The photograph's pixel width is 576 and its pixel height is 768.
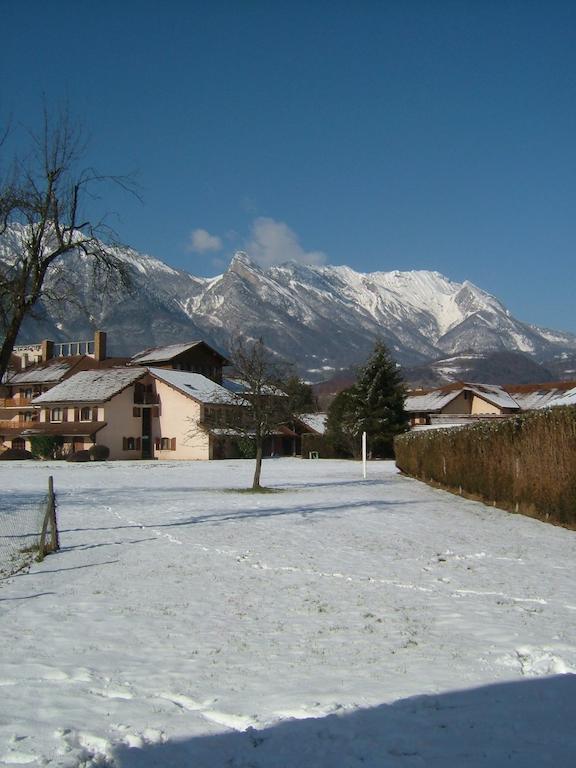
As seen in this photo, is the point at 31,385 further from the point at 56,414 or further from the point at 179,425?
the point at 179,425

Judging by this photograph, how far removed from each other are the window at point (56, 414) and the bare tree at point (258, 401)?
130 feet

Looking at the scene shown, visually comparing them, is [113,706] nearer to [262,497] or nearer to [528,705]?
[528,705]

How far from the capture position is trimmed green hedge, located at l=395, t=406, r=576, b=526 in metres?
18.0

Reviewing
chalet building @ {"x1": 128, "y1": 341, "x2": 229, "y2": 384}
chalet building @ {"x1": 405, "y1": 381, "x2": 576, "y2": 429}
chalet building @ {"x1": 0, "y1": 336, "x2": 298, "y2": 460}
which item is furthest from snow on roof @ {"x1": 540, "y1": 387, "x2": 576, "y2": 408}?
chalet building @ {"x1": 128, "y1": 341, "x2": 229, "y2": 384}

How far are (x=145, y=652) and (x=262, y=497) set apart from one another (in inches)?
761

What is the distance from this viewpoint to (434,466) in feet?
106

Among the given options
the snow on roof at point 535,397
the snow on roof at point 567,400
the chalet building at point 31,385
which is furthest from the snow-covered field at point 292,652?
the snow on roof at point 535,397

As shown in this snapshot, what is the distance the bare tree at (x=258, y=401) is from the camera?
30375 mm

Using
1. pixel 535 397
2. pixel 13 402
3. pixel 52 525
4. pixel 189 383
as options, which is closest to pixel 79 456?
pixel 189 383

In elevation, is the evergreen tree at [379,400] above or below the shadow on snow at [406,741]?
above

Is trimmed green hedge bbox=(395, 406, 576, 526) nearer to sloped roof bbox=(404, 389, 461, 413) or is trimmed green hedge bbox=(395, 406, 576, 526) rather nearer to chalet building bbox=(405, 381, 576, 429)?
chalet building bbox=(405, 381, 576, 429)

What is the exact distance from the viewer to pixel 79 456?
60000 millimetres

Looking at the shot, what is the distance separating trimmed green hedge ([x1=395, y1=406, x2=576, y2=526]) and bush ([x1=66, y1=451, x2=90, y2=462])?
3615 cm

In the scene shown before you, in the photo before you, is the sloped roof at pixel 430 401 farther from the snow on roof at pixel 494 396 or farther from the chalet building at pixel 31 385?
the chalet building at pixel 31 385
